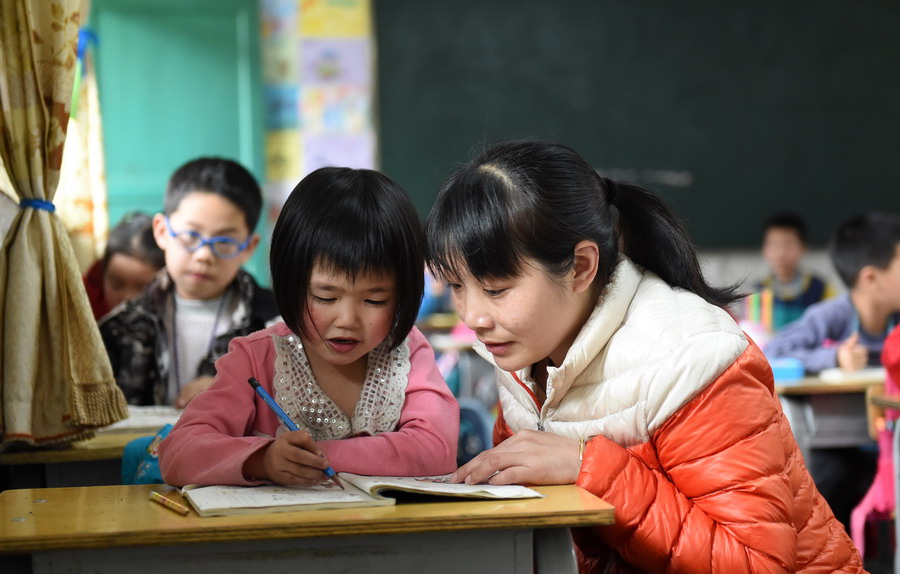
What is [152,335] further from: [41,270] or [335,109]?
[335,109]

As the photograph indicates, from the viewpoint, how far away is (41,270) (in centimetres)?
180

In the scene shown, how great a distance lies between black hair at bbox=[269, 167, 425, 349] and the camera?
1453 millimetres

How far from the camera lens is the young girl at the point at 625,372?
4.13 ft

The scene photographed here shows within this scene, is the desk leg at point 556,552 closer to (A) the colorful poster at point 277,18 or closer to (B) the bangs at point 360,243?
(B) the bangs at point 360,243

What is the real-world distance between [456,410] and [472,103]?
5254 millimetres

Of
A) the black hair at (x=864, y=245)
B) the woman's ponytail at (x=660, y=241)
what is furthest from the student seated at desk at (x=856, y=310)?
the woman's ponytail at (x=660, y=241)

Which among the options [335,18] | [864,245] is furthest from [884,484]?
[335,18]

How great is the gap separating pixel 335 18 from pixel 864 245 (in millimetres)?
3942

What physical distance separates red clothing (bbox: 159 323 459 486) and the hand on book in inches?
1.2

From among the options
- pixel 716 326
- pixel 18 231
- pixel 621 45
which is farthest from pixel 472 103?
pixel 716 326

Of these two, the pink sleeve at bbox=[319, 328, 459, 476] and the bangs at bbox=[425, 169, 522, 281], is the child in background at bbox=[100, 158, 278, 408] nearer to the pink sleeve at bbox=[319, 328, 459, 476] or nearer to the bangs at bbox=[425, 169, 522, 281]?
the pink sleeve at bbox=[319, 328, 459, 476]

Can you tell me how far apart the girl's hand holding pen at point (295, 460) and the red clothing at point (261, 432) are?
0.03 m

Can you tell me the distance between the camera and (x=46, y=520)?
111 cm

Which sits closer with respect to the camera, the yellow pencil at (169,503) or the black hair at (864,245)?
the yellow pencil at (169,503)
